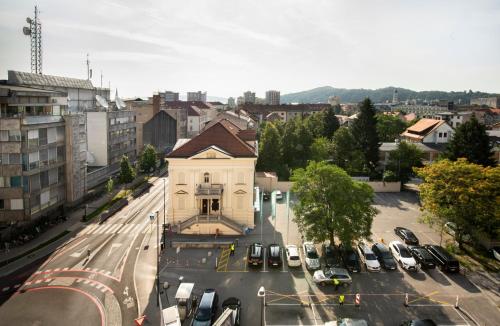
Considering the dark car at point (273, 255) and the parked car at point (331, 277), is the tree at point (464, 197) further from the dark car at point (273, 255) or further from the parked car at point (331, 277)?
the dark car at point (273, 255)

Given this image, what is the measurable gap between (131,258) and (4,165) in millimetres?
19397

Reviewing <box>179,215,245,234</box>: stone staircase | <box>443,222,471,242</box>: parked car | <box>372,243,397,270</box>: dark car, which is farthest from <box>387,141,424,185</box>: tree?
<box>179,215,245,234</box>: stone staircase

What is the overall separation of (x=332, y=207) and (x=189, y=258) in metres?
15.4

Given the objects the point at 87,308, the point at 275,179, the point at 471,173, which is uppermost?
the point at 471,173

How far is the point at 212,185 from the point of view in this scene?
4725 centimetres

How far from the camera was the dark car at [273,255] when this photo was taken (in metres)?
36.8

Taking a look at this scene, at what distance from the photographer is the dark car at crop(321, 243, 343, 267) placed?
124 feet

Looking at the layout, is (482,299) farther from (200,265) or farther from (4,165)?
(4,165)

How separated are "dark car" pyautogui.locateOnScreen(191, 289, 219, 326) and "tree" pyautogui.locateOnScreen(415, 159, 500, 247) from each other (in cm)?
2503

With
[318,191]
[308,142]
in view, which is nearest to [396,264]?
[318,191]

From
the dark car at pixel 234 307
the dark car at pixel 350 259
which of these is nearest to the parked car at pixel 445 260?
the dark car at pixel 350 259

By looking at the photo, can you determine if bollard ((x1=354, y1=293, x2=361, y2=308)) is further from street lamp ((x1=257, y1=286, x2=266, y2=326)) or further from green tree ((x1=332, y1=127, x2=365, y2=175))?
green tree ((x1=332, y1=127, x2=365, y2=175))

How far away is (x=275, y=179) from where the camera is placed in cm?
6675

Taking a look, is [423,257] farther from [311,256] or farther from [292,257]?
[292,257]
